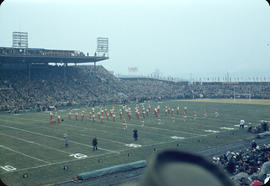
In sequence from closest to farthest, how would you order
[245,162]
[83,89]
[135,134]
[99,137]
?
1. [245,162]
2. [135,134]
3. [99,137]
4. [83,89]

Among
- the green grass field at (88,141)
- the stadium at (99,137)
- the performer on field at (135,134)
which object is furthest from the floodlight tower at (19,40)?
the performer on field at (135,134)

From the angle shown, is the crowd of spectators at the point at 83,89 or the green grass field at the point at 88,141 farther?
the crowd of spectators at the point at 83,89

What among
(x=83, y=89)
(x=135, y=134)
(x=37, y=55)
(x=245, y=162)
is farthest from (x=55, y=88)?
(x=245, y=162)

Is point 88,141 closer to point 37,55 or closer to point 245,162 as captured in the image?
point 245,162

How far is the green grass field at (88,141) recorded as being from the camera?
562 inches

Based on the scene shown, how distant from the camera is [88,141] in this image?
20.2 metres

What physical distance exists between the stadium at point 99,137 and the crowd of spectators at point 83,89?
0.16 metres

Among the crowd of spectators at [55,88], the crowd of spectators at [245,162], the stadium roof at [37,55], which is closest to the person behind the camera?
the crowd of spectators at [245,162]

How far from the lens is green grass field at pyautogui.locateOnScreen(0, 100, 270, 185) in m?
14.3

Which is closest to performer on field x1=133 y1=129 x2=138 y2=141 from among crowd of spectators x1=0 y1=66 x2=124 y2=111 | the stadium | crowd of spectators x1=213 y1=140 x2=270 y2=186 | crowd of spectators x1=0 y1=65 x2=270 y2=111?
the stadium

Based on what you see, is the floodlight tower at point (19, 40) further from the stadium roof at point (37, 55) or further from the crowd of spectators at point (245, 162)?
the crowd of spectators at point (245, 162)

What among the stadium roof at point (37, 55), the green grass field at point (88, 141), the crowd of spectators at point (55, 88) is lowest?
the green grass field at point (88, 141)

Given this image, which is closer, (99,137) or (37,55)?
(99,137)

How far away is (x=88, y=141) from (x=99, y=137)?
1341 millimetres
